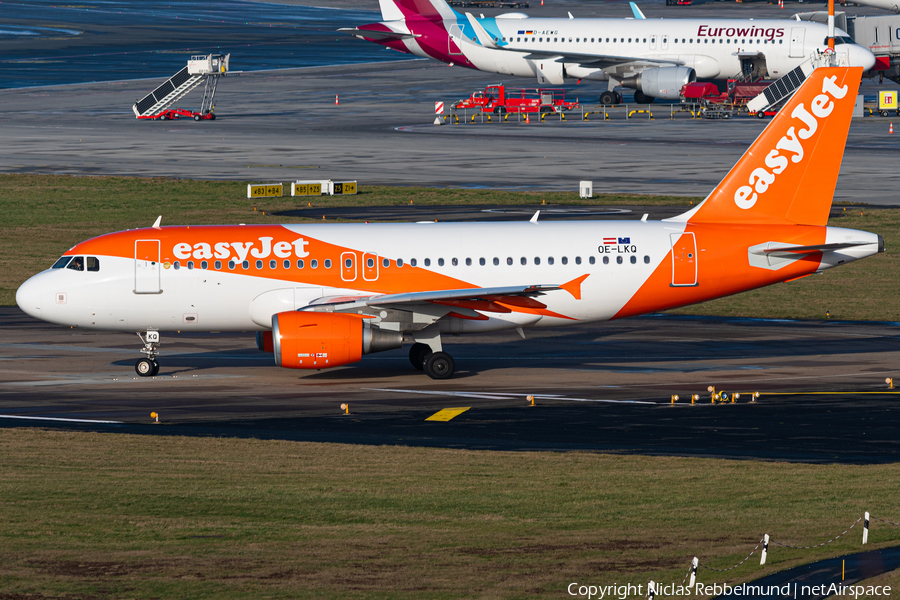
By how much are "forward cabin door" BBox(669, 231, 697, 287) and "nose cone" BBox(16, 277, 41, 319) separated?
17615mm

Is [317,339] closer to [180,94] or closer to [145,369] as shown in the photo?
[145,369]

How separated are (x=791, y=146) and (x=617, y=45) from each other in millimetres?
73070

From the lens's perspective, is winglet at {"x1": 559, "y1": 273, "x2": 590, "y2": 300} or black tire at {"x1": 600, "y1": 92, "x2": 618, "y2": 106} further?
black tire at {"x1": 600, "y1": 92, "x2": 618, "y2": 106}

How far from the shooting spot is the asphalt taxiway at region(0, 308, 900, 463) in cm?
2644

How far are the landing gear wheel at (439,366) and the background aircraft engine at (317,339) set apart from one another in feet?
7.02

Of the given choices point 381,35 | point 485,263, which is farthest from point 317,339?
point 381,35

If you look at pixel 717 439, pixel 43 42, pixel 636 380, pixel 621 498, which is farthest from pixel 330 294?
pixel 43 42

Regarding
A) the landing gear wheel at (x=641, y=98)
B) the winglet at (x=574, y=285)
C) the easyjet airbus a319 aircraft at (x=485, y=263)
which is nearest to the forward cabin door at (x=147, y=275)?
the easyjet airbus a319 aircraft at (x=485, y=263)

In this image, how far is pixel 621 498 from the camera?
20125mm

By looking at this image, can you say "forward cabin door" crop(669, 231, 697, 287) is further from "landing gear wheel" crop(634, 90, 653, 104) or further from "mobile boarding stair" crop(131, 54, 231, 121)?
"mobile boarding stair" crop(131, 54, 231, 121)

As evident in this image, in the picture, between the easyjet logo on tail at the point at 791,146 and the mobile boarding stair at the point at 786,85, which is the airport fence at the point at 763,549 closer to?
the easyjet logo on tail at the point at 791,146

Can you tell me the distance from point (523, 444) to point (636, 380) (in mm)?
8091

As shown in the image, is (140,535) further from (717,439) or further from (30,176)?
(30,176)

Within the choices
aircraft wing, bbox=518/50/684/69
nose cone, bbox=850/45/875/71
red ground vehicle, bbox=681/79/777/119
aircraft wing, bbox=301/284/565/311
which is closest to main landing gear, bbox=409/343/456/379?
aircraft wing, bbox=301/284/565/311
